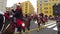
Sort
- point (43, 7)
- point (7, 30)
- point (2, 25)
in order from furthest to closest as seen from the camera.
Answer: point (43, 7), point (2, 25), point (7, 30)

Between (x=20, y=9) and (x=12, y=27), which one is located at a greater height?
(x=20, y=9)

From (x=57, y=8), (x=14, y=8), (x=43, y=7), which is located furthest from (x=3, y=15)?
(x=43, y=7)

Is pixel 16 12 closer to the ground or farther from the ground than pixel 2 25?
farther from the ground

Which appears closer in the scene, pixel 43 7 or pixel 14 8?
pixel 14 8

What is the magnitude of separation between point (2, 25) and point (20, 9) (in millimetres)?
999

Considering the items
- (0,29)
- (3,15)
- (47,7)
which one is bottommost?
(47,7)

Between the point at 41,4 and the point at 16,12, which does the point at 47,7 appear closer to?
the point at 41,4

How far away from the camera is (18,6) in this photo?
7660 mm

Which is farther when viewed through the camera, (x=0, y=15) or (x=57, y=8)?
(x=0, y=15)

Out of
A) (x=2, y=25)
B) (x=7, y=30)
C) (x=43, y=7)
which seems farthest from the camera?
(x=43, y=7)

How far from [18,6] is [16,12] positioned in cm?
25

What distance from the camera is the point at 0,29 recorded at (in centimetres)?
809

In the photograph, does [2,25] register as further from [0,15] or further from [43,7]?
[43,7]

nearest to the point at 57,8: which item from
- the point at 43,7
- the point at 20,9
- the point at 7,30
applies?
the point at 20,9
